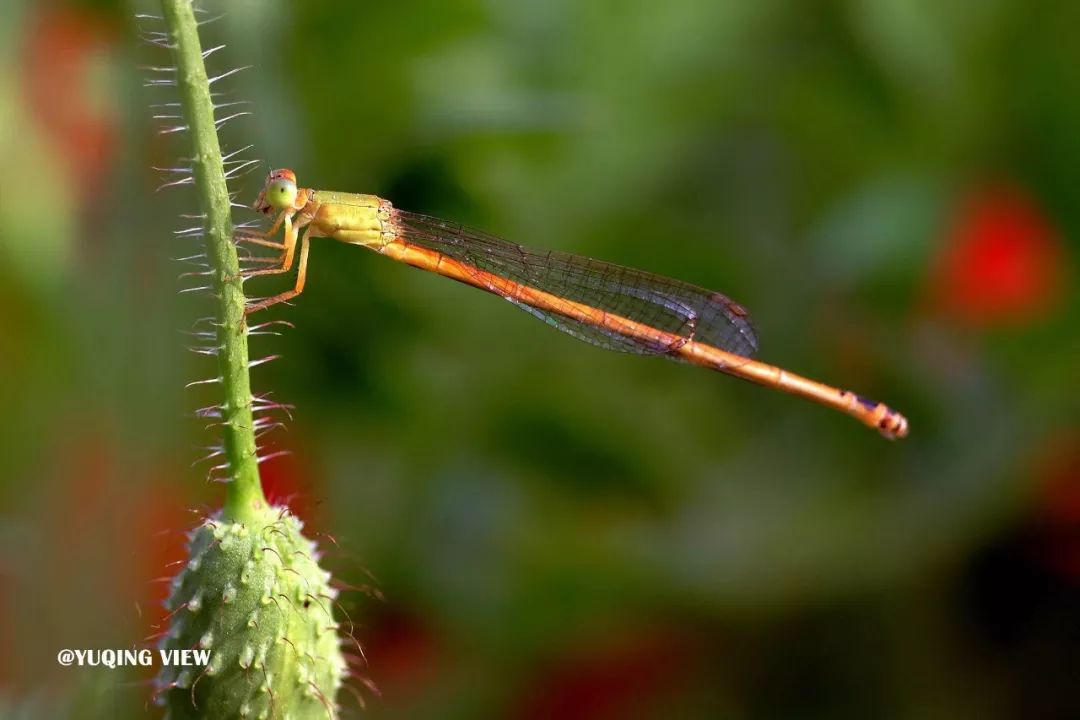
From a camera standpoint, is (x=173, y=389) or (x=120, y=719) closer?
(x=120, y=719)

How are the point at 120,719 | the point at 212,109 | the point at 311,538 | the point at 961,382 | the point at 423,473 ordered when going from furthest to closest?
the point at 961,382 < the point at 423,473 < the point at 120,719 < the point at 311,538 < the point at 212,109

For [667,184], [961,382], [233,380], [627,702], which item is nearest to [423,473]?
[627,702]

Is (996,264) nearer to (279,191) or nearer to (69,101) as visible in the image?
(279,191)

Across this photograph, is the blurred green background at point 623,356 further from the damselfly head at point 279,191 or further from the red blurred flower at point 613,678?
the damselfly head at point 279,191

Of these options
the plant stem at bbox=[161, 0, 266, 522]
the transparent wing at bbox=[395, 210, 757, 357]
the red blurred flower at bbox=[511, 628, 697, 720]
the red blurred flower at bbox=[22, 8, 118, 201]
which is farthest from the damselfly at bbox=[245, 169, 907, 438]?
the plant stem at bbox=[161, 0, 266, 522]

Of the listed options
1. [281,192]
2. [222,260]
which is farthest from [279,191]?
[222,260]

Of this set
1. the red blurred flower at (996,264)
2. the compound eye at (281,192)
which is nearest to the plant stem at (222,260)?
the compound eye at (281,192)

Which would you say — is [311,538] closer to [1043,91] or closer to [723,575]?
[723,575]
